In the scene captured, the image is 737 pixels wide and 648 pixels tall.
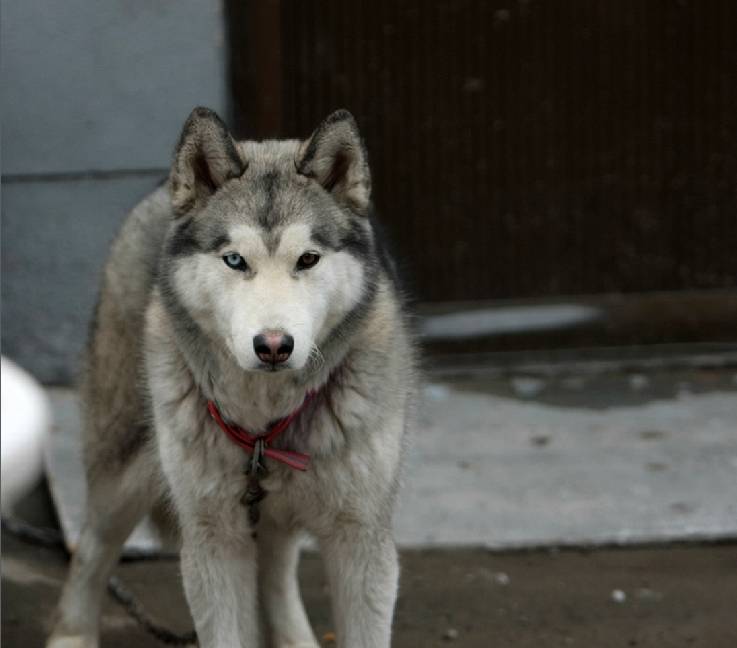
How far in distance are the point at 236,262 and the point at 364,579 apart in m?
0.94

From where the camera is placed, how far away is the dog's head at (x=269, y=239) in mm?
3639

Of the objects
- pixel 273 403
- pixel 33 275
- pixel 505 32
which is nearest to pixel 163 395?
pixel 273 403

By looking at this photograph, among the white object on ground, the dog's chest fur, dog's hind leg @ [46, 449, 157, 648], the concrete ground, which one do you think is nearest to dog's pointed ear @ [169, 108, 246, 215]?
the dog's chest fur

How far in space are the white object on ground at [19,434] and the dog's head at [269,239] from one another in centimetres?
171

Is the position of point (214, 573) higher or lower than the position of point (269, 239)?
lower

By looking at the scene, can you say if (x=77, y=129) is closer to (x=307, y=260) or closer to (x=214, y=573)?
(x=214, y=573)

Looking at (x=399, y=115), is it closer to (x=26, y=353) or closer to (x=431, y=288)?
(x=431, y=288)

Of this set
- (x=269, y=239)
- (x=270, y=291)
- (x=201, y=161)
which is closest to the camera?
(x=270, y=291)

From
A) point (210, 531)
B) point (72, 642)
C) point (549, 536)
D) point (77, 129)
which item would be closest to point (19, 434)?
point (210, 531)

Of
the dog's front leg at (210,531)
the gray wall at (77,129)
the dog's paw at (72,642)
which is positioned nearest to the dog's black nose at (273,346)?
the dog's front leg at (210,531)

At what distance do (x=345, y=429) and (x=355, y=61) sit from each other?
12.8 feet

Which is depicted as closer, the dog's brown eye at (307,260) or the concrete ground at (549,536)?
the dog's brown eye at (307,260)

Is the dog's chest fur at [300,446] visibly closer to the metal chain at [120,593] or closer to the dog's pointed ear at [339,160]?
the dog's pointed ear at [339,160]

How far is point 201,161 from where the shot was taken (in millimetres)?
3986
